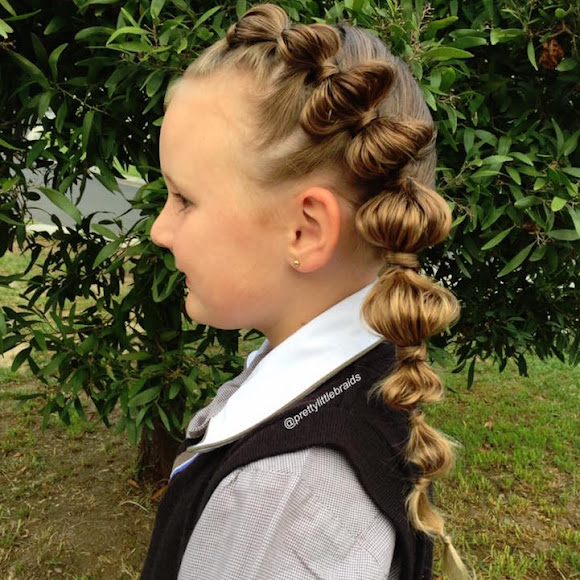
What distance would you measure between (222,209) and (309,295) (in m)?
0.22

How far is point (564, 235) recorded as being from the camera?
84.2 inches

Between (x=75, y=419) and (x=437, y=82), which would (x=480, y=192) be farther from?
(x=75, y=419)

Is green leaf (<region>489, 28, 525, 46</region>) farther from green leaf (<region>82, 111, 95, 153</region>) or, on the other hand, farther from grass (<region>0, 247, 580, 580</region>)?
grass (<region>0, 247, 580, 580</region>)

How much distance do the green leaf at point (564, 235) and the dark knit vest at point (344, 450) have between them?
3.69 ft

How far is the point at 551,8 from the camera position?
2.13m

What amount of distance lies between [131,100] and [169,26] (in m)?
0.37

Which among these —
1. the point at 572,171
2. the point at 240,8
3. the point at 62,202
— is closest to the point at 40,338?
the point at 62,202

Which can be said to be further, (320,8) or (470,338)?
(470,338)

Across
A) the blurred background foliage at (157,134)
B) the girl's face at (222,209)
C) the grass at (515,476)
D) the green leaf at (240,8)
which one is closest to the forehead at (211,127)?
the girl's face at (222,209)

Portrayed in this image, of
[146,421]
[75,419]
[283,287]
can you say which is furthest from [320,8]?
[75,419]

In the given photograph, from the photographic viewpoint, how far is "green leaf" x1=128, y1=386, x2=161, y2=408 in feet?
8.08

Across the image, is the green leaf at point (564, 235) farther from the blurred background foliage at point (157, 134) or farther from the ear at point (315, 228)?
the ear at point (315, 228)

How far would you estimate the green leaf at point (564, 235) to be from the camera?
83.2 inches

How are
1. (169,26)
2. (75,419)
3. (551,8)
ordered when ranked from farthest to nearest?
(75,419)
(551,8)
(169,26)
